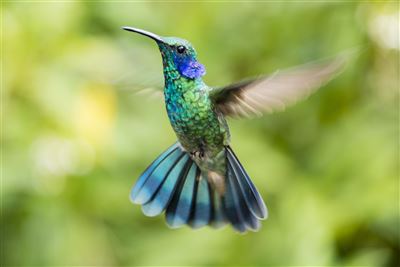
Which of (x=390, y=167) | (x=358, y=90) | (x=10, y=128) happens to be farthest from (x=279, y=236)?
(x=10, y=128)

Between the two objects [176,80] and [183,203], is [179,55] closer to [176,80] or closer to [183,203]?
[176,80]

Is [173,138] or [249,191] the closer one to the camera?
[249,191]

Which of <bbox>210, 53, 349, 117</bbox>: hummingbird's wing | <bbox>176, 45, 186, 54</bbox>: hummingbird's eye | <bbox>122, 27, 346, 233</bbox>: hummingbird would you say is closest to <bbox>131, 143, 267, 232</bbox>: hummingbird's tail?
<bbox>122, 27, 346, 233</bbox>: hummingbird

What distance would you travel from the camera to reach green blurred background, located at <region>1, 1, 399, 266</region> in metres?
2.29

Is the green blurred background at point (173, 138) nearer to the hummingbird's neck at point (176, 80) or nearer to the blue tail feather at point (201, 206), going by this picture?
the blue tail feather at point (201, 206)

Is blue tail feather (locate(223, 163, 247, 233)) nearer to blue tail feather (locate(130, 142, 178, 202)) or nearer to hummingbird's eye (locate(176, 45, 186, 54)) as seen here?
blue tail feather (locate(130, 142, 178, 202))

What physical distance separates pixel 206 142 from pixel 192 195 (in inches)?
5.0

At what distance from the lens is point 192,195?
1.19 metres

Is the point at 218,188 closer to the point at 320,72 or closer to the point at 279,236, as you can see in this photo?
the point at 320,72

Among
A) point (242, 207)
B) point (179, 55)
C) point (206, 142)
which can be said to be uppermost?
point (179, 55)

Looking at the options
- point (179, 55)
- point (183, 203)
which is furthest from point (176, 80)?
point (183, 203)

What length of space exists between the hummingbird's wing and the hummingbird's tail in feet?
0.45

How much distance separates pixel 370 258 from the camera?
7.14 feet

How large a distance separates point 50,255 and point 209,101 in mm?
1557
